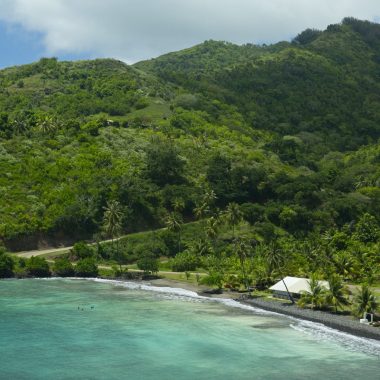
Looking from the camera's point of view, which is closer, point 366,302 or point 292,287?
point 366,302

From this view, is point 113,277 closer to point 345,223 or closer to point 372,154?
point 345,223

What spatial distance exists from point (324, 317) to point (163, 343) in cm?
2363

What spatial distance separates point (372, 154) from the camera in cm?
18838

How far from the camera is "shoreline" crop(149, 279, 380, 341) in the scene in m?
64.6

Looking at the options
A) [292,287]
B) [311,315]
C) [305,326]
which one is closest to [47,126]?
[292,287]

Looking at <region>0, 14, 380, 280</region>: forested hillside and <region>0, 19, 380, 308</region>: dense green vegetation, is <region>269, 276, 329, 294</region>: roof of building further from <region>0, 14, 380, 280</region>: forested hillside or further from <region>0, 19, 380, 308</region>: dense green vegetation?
<region>0, 14, 380, 280</region>: forested hillside

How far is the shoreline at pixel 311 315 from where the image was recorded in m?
64.6

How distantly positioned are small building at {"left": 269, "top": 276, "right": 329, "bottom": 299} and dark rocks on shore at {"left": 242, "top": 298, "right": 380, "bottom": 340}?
2.84 m

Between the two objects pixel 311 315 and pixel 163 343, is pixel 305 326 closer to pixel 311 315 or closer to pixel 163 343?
pixel 311 315

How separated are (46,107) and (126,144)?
49.9 m

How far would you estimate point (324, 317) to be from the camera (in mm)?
71688

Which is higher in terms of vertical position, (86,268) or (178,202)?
(178,202)

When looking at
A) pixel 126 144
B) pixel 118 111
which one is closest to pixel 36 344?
pixel 126 144

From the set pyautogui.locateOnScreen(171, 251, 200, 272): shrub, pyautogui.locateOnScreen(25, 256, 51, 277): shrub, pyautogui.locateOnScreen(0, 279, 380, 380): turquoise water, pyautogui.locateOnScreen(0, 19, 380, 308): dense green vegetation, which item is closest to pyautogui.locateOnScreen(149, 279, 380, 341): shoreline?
pyautogui.locateOnScreen(0, 279, 380, 380): turquoise water
